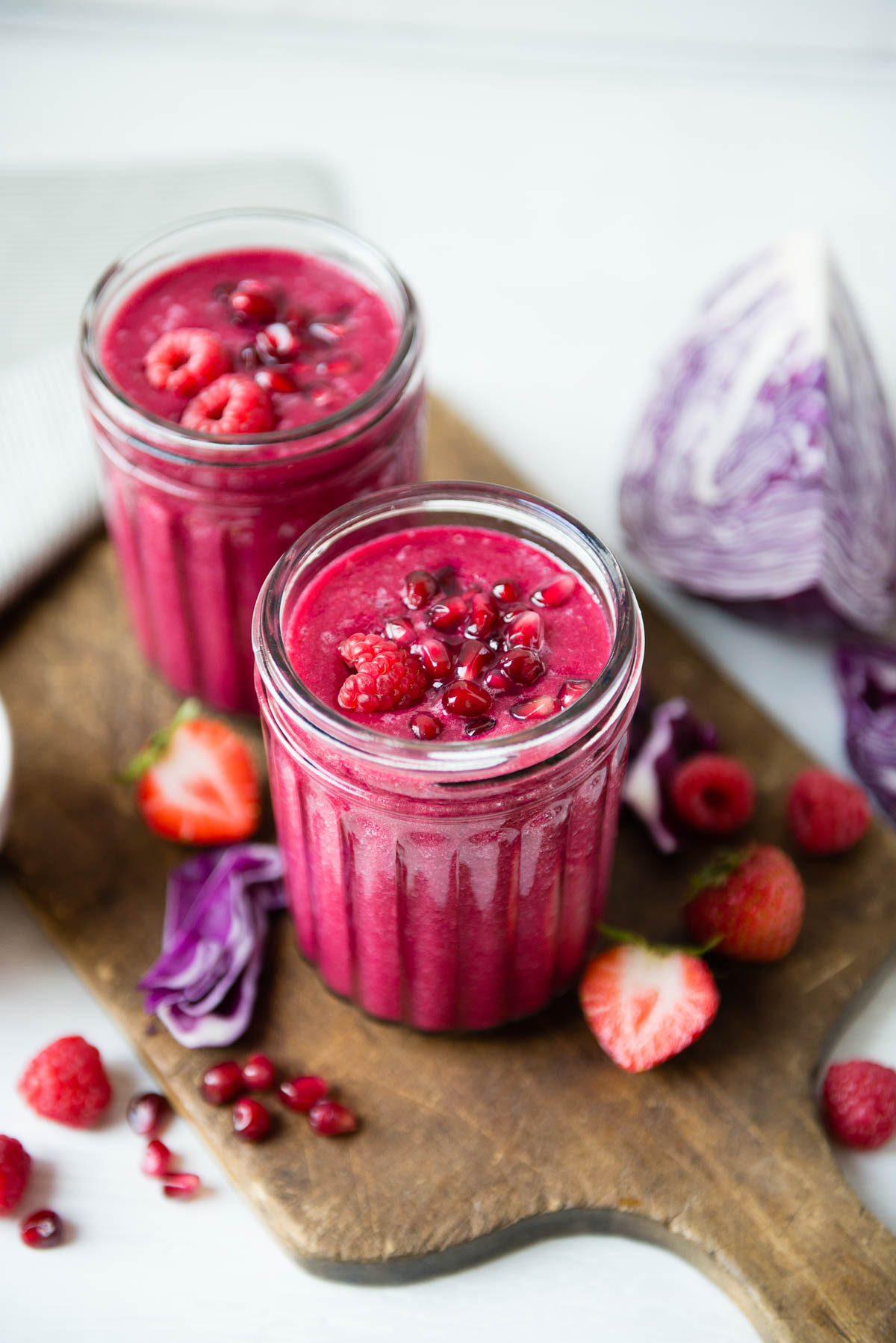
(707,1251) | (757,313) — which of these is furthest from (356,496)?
(707,1251)

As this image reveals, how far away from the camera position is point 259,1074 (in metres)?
2.38

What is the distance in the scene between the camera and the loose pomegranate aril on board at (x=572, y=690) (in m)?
2.09

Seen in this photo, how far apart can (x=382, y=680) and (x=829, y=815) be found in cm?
103

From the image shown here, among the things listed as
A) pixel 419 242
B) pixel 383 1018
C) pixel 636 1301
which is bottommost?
pixel 636 1301

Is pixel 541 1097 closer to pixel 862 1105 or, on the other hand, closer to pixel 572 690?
pixel 862 1105

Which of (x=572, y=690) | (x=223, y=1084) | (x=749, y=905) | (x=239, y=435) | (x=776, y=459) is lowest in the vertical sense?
(x=223, y=1084)

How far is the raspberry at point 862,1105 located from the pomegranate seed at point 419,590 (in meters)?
1.08

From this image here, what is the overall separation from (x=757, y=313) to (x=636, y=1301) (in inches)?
83.2

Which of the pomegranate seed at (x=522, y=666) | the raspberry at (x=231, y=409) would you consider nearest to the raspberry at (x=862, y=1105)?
the pomegranate seed at (x=522, y=666)

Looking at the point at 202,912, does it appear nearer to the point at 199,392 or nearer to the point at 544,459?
the point at 199,392

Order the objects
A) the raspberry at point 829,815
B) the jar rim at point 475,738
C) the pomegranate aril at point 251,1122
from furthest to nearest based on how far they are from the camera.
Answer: the raspberry at point 829,815 → the pomegranate aril at point 251,1122 → the jar rim at point 475,738

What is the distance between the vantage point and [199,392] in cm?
262

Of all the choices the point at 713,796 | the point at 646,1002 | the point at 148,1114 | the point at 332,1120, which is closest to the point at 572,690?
the point at 646,1002

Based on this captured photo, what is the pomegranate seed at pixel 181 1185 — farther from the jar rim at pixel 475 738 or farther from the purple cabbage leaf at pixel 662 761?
the purple cabbage leaf at pixel 662 761
